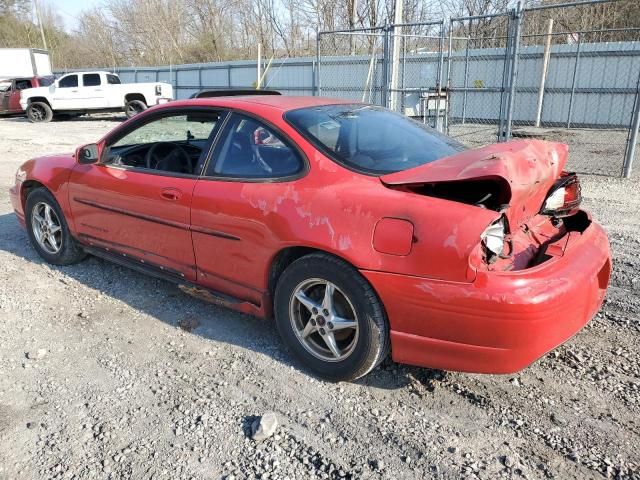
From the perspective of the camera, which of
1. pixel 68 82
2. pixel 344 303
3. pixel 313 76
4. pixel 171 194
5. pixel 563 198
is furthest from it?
pixel 68 82

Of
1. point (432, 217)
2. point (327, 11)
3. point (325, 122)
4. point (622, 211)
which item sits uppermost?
point (327, 11)

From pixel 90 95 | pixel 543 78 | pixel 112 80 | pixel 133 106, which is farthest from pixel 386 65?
pixel 90 95

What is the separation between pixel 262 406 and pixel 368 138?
167 cm

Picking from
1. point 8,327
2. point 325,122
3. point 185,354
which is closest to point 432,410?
point 185,354

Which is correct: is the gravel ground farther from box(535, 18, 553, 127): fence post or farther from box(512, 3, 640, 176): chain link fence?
box(535, 18, 553, 127): fence post

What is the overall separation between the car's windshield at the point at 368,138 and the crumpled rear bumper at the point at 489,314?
71cm

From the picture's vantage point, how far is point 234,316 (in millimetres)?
3814

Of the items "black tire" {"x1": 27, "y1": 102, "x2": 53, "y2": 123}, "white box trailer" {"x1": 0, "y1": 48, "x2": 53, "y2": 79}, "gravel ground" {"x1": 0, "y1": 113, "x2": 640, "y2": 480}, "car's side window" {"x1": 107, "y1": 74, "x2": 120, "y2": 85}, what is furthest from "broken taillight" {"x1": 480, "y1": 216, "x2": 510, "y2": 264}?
"white box trailer" {"x1": 0, "y1": 48, "x2": 53, "y2": 79}

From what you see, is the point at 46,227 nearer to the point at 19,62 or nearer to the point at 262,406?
the point at 262,406

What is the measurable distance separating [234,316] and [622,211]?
495 centimetres

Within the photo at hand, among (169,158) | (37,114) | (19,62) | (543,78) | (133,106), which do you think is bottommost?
(37,114)

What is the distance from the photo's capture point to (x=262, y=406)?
9.11ft

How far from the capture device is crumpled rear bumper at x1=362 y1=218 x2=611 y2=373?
7.84ft

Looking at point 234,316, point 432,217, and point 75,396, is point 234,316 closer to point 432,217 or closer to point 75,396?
point 75,396
